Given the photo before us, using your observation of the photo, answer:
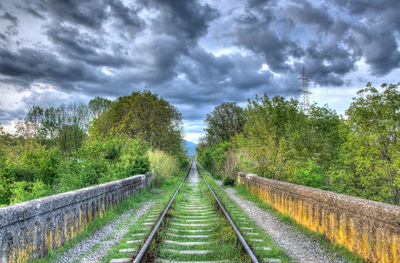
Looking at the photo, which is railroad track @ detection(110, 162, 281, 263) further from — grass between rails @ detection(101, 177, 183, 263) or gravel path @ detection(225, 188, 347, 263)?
gravel path @ detection(225, 188, 347, 263)

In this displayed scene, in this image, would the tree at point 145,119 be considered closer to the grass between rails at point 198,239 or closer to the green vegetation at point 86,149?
the green vegetation at point 86,149

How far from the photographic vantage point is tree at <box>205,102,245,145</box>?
4747cm

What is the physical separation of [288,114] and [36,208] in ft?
49.2

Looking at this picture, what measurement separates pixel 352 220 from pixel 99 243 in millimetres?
5515

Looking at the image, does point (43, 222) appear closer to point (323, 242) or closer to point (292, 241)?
point (292, 241)

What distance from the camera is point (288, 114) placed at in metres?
17.1

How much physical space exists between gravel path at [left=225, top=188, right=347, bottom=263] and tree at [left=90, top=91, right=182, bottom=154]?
2326cm

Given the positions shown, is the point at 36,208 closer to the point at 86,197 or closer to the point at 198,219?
the point at 86,197

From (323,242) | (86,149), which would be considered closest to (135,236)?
(323,242)

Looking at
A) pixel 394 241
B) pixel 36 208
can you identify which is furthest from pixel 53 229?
pixel 394 241

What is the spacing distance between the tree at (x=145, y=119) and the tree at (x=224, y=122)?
1397 centimetres

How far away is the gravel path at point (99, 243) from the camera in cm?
532

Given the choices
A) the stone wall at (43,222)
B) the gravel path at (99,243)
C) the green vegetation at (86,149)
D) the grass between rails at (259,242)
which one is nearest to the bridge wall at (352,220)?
the grass between rails at (259,242)

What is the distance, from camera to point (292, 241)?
652 centimetres
